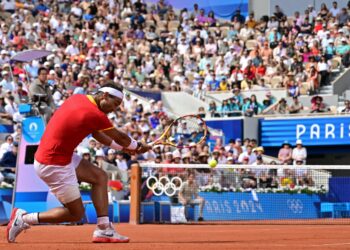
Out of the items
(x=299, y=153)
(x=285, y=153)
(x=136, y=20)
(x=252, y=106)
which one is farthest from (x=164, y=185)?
(x=136, y=20)

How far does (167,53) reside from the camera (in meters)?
Answer: 35.2

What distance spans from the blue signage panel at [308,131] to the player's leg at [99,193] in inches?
710

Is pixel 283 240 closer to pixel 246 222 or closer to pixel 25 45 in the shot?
pixel 246 222

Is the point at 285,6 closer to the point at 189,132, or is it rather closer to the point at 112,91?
the point at 189,132

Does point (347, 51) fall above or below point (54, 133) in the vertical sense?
above

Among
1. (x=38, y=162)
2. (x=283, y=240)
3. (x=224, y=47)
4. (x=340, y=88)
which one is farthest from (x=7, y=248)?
(x=224, y=47)

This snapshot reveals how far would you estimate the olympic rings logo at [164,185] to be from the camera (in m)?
22.2

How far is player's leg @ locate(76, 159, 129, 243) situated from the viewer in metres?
12.4

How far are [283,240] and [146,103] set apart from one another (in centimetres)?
1854

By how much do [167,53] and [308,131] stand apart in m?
7.05

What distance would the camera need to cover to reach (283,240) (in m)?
13.2

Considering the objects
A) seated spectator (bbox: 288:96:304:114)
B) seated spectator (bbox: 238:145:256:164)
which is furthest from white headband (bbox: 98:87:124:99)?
seated spectator (bbox: 288:96:304:114)

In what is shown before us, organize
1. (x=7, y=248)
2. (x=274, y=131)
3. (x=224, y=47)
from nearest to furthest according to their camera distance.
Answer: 1. (x=7, y=248)
2. (x=274, y=131)
3. (x=224, y=47)

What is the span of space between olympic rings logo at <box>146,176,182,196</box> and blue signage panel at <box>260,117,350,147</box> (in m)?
8.62
